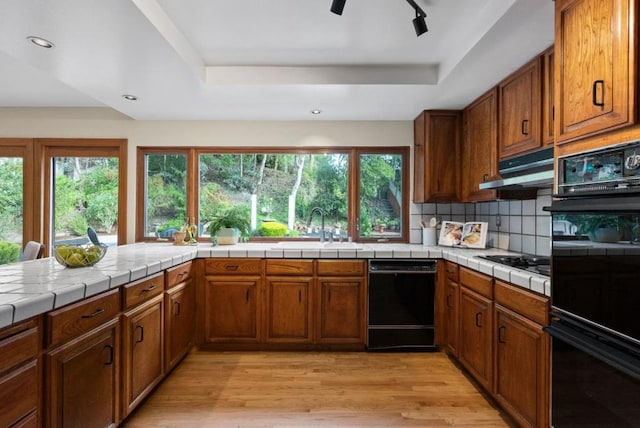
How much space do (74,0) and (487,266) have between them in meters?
2.60

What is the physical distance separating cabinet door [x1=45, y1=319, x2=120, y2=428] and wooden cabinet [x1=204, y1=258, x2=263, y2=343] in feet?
3.79

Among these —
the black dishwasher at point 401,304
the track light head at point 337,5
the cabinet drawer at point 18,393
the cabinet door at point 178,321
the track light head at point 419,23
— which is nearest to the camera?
the cabinet drawer at point 18,393

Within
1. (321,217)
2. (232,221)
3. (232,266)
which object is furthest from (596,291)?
(232,221)

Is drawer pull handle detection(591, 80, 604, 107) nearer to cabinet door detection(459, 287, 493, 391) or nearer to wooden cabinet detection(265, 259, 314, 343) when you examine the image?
cabinet door detection(459, 287, 493, 391)

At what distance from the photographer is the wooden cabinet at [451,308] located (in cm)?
264

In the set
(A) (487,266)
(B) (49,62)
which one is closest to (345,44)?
(A) (487,266)

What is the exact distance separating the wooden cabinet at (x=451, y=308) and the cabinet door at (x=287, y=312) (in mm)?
1138

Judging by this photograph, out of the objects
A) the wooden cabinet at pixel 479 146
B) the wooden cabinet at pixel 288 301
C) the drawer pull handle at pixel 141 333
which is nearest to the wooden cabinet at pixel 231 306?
the wooden cabinet at pixel 288 301

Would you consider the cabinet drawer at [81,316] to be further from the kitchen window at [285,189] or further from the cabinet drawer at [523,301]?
the cabinet drawer at [523,301]

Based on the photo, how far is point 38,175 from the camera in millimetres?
3520

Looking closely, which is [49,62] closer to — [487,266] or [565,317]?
[487,266]

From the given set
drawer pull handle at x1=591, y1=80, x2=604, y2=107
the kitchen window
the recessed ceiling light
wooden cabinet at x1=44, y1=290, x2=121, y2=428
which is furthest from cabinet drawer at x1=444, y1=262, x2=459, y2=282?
the recessed ceiling light

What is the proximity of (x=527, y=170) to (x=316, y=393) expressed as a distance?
1982mm

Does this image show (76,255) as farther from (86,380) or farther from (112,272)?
(86,380)
